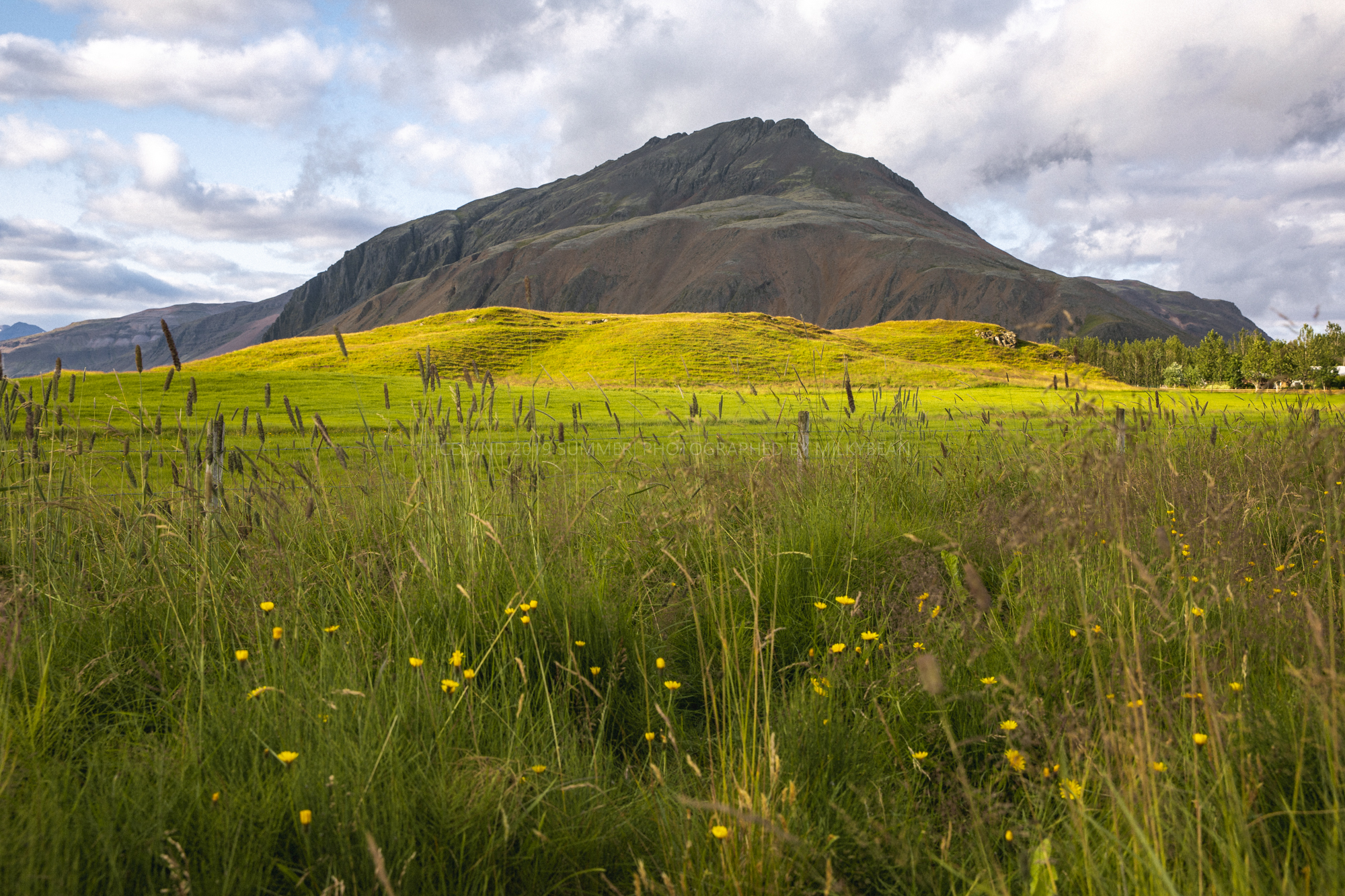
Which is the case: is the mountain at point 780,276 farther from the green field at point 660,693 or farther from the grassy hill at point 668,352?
the green field at point 660,693

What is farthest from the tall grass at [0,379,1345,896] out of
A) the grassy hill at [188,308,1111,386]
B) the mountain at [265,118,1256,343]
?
the mountain at [265,118,1256,343]

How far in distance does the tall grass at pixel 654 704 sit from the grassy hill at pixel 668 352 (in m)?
25.6

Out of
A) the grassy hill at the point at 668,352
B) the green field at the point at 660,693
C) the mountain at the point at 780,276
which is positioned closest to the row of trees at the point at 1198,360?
the grassy hill at the point at 668,352

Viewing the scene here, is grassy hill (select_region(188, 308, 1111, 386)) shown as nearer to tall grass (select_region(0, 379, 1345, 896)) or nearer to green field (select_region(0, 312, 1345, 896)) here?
green field (select_region(0, 312, 1345, 896))

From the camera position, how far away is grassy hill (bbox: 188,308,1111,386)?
37125mm

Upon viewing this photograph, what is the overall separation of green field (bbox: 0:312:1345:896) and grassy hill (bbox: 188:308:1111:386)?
2539cm

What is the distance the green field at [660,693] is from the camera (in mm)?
1487

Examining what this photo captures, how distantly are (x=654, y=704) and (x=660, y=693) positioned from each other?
0.04 meters

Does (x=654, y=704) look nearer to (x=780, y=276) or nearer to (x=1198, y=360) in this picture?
(x=1198, y=360)

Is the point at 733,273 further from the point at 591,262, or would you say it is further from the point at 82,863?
the point at 82,863

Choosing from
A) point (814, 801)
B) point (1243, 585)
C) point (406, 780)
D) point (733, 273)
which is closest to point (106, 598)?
point (406, 780)

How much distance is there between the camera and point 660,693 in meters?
2.45

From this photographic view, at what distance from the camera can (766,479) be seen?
462 cm

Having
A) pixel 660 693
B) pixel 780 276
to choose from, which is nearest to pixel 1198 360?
pixel 660 693
